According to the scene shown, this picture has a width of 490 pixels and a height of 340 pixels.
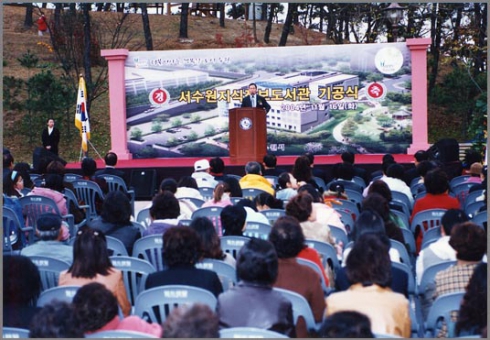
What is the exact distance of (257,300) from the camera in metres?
3.22

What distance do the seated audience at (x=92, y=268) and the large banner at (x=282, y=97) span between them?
10481 mm

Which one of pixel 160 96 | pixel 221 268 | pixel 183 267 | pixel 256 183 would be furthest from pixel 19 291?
pixel 160 96

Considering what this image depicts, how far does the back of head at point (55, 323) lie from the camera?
8.33ft

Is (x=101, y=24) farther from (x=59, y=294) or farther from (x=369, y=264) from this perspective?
(x=369, y=264)

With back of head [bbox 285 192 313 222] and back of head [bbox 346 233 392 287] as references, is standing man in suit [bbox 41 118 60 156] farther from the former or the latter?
back of head [bbox 346 233 392 287]

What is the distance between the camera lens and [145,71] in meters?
14.4

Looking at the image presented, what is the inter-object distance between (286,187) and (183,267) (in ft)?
11.0

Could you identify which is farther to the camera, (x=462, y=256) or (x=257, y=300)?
(x=462, y=256)

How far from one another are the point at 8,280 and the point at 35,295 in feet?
0.54

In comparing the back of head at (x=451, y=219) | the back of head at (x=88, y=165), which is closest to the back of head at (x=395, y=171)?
the back of head at (x=451, y=219)

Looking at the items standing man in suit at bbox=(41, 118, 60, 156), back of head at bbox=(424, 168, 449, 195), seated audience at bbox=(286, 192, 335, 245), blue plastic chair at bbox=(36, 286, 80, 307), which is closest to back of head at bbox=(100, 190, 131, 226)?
seated audience at bbox=(286, 192, 335, 245)

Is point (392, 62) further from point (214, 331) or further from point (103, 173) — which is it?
point (214, 331)

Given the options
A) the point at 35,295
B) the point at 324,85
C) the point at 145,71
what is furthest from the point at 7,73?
the point at 35,295

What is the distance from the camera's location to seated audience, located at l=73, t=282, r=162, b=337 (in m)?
2.88
